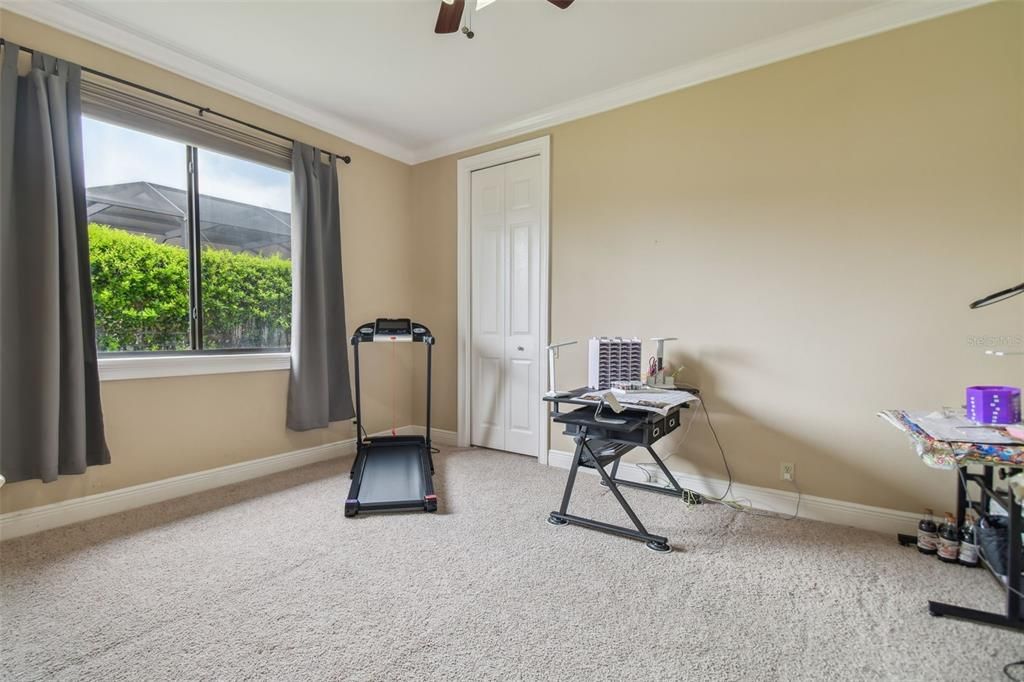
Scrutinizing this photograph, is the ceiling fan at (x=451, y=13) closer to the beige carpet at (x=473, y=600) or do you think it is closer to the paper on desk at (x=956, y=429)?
the paper on desk at (x=956, y=429)

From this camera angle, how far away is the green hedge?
260cm

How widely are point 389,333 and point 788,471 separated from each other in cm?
288

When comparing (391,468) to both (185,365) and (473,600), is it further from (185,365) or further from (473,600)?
(473,600)

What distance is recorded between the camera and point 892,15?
2303 mm

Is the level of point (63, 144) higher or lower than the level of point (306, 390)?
higher

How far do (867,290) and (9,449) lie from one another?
4496 millimetres

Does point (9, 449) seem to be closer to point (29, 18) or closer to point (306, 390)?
point (306, 390)

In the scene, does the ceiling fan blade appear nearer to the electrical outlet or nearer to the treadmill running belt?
the treadmill running belt

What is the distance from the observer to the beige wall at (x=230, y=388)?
2.48m

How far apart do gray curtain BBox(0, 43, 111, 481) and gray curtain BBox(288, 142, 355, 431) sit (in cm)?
120

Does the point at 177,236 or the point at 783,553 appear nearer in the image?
the point at 783,553

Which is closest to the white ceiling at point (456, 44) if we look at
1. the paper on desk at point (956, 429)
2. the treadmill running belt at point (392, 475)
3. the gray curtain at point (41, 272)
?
the gray curtain at point (41, 272)

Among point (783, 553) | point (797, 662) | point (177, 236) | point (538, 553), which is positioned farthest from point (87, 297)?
point (783, 553)

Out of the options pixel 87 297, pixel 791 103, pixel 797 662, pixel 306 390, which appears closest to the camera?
pixel 797 662
